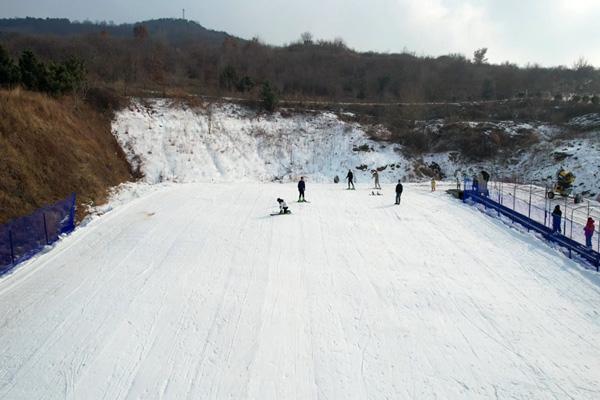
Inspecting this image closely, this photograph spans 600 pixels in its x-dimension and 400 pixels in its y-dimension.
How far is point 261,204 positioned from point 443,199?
10037mm

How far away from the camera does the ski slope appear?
9.16m

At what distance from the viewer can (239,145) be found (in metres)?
35.8

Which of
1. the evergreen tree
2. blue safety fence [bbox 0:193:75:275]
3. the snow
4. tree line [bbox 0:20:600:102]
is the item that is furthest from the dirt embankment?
tree line [bbox 0:20:600:102]

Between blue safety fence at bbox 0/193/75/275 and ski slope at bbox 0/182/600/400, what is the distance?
1.81ft

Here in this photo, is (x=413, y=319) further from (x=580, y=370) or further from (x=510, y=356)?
(x=580, y=370)

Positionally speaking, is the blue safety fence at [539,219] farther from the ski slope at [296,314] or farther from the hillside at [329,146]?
the hillside at [329,146]

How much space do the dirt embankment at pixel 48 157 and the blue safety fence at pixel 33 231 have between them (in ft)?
5.90

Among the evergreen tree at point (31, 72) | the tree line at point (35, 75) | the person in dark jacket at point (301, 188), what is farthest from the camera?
the evergreen tree at point (31, 72)

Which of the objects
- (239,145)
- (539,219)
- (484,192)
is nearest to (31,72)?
(239,145)

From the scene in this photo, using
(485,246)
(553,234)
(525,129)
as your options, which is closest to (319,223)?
(485,246)

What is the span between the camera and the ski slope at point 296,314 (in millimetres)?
9156

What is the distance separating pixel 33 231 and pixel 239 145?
21296mm

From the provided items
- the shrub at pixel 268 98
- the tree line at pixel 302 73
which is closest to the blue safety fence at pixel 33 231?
the tree line at pixel 302 73

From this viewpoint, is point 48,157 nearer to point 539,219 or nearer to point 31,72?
point 31,72
